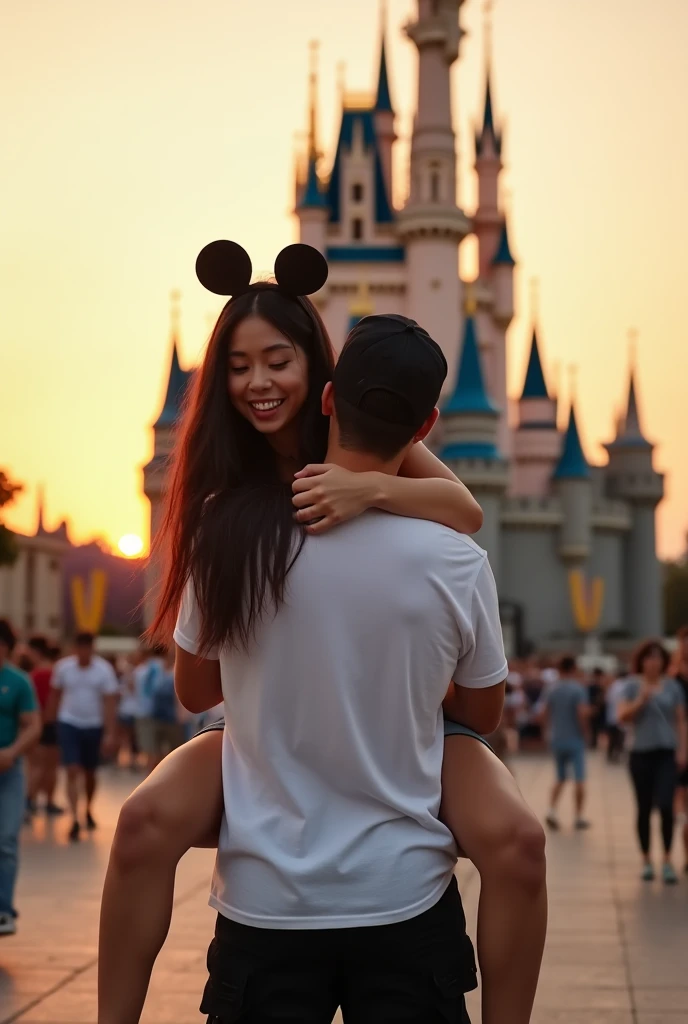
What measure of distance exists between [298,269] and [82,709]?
33.0 ft

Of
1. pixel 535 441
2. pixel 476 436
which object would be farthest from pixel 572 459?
pixel 476 436

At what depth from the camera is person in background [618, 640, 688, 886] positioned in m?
10.3

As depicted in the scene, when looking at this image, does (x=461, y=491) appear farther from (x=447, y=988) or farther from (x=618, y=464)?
(x=618, y=464)

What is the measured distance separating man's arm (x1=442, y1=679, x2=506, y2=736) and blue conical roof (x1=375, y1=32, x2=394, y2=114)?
232 ft

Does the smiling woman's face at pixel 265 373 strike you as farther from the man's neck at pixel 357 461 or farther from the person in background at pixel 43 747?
the person in background at pixel 43 747

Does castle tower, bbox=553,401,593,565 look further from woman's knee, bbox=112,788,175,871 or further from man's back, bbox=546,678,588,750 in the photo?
woman's knee, bbox=112,788,175,871

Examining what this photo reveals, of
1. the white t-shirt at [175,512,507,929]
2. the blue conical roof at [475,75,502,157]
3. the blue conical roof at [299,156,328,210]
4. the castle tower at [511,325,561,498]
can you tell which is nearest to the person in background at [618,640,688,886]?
the white t-shirt at [175,512,507,929]

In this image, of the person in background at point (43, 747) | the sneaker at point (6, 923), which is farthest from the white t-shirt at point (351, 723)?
the person in background at point (43, 747)

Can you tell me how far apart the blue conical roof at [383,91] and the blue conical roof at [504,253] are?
8.64 meters

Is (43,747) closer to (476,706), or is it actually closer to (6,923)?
(6,923)

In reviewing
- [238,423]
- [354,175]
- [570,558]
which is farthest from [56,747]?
[354,175]

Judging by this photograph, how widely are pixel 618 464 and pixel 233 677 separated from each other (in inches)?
2589

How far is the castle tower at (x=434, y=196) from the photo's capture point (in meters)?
60.0

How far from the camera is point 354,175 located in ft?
211
